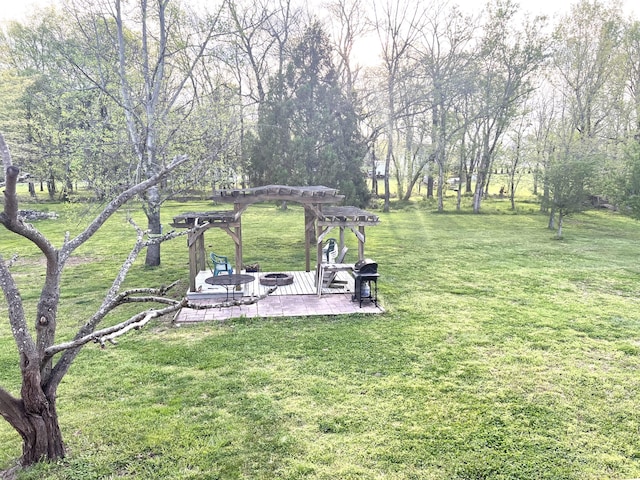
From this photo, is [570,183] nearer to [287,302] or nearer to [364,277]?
[364,277]

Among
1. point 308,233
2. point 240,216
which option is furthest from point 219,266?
point 308,233

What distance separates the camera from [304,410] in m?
4.54

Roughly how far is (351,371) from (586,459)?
105 inches

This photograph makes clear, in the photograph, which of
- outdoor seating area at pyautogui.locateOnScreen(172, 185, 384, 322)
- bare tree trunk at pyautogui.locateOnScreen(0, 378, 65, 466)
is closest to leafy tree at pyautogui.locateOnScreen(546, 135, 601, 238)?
outdoor seating area at pyautogui.locateOnScreen(172, 185, 384, 322)

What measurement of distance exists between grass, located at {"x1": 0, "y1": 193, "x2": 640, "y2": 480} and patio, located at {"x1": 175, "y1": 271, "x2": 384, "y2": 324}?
0.34 metres

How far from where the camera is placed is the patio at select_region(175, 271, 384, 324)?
24.6ft

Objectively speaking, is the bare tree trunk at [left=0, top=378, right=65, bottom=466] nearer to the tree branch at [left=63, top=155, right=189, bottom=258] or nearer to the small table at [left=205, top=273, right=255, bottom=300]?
the tree branch at [left=63, top=155, right=189, bottom=258]

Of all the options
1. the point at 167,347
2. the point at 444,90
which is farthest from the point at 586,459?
the point at 444,90

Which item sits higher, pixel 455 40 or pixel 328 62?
pixel 455 40

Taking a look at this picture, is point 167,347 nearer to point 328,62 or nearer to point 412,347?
point 412,347

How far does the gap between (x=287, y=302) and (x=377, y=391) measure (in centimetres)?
358

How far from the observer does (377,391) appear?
4.94 m

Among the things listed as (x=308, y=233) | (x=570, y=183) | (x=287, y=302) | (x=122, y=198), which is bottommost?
(x=287, y=302)

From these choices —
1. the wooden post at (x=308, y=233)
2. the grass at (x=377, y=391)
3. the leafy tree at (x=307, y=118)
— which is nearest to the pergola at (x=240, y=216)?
the wooden post at (x=308, y=233)
